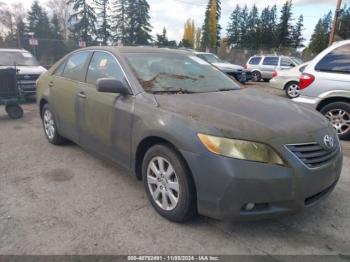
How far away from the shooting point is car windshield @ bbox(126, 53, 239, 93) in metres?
3.46

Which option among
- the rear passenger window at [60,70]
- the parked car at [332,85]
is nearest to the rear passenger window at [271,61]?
the parked car at [332,85]

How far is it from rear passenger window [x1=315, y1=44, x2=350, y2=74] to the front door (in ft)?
13.0

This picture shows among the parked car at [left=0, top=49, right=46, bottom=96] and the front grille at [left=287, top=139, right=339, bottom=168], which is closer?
the front grille at [left=287, top=139, right=339, bottom=168]

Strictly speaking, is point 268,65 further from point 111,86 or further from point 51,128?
point 111,86

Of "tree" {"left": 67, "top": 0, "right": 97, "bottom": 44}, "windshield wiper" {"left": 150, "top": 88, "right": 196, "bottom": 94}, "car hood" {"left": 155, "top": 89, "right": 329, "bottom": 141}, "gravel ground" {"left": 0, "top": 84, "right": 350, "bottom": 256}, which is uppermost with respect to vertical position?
"tree" {"left": 67, "top": 0, "right": 97, "bottom": 44}

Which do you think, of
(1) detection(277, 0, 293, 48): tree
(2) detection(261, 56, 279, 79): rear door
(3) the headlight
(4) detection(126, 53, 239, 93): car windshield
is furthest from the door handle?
(1) detection(277, 0, 293, 48): tree

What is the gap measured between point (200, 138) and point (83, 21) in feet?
169

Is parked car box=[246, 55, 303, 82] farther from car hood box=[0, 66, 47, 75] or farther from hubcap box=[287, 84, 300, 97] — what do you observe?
car hood box=[0, 66, 47, 75]

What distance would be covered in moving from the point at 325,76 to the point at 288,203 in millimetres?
3931

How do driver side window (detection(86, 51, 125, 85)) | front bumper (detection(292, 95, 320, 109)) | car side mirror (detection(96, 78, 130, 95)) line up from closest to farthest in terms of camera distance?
car side mirror (detection(96, 78, 130, 95))
driver side window (detection(86, 51, 125, 85))
front bumper (detection(292, 95, 320, 109))

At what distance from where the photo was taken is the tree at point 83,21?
48750 millimetres

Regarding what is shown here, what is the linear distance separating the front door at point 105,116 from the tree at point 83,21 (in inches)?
1872

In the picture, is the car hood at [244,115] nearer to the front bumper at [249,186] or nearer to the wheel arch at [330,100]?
the front bumper at [249,186]

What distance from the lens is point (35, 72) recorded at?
972 centimetres
